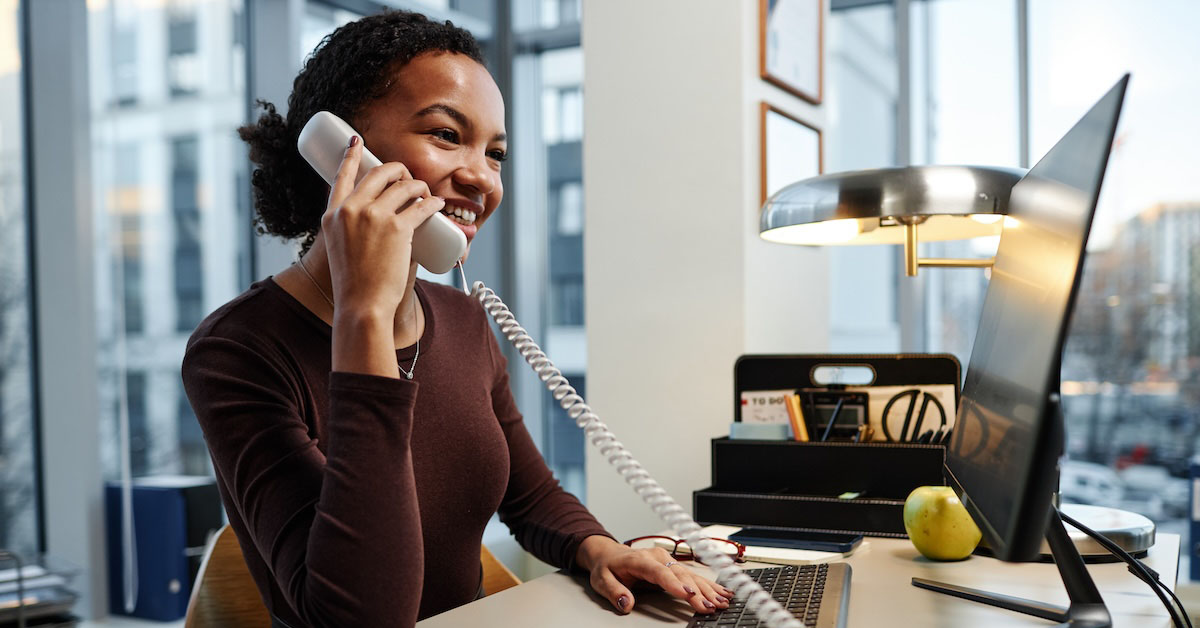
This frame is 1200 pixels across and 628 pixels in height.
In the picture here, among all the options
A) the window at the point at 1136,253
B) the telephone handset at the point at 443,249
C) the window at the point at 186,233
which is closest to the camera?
the telephone handset at the point at 443,249

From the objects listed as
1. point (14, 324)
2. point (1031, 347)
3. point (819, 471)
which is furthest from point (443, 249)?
point (14, 324)

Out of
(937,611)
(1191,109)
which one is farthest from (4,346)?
(1191,109)

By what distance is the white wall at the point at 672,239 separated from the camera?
202 cm

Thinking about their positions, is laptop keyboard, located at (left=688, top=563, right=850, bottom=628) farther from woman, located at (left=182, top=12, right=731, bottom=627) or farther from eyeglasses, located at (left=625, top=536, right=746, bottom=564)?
eyeglasses, located at (left=625, top=536, right=746, bottom=564)

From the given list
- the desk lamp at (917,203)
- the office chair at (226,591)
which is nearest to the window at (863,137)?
the desk lamp at (917,203)

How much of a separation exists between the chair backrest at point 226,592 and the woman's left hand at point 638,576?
43 centimetres

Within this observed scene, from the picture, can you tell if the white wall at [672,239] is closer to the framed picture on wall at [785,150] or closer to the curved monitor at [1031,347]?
the framed picture on wall at [785,150]

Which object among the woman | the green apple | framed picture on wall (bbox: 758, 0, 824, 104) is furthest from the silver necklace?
framed picture on wall (bbox: 758, 0, 824, 104)

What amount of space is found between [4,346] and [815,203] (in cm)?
201

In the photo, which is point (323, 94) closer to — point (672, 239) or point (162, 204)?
point (672, 239)

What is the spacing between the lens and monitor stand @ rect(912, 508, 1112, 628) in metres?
0.82

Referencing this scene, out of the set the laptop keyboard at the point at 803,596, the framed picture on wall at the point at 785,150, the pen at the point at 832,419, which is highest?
the framed picture on wall at the point at 785,150

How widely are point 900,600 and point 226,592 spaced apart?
2.73 feet

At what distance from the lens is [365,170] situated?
3.58 ft
